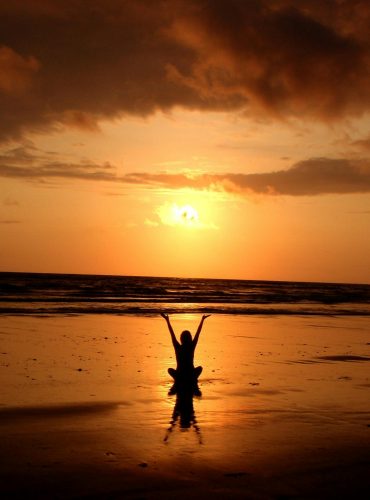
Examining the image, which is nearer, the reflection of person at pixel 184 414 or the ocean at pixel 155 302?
the reflection of person at pixel 184 414

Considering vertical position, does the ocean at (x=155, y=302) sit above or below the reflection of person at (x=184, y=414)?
above

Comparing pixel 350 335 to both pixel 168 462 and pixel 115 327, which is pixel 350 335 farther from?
pixel 168 462

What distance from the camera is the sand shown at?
6.10 m

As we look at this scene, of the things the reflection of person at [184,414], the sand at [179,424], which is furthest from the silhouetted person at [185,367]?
the sand at [179,424]

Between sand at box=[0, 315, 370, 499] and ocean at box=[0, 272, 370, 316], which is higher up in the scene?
ocean at box=[0, 272, 370, 316]

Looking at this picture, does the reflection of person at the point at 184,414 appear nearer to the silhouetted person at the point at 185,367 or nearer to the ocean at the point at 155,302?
the silhouetted person at the point at 185,367

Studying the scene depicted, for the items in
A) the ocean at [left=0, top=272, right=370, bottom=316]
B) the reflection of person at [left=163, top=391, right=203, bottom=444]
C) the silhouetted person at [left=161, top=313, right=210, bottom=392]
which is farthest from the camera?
the ocean at [left=0, top=272, right=370, bottom=316]

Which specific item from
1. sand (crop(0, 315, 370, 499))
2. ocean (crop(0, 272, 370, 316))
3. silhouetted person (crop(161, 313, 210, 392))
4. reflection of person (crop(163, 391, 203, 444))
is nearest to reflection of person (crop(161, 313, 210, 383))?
silhouetted person (crop(161, 313, 210, 392))

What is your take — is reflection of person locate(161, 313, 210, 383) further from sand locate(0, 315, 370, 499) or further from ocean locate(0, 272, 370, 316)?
ocean locate(0, 272, 370, 316)

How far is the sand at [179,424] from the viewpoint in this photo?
6.10 meters

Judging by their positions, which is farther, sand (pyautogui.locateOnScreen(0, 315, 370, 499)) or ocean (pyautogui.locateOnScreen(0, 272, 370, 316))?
ocean (pyautogui.locateOnScreen(0, 272, 370, 316))

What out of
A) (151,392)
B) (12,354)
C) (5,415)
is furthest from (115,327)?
(5,415)

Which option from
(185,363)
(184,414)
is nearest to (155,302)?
(185,363)

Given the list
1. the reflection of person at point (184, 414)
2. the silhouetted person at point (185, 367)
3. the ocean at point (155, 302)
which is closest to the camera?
the reflection of person at point (184, 414)
